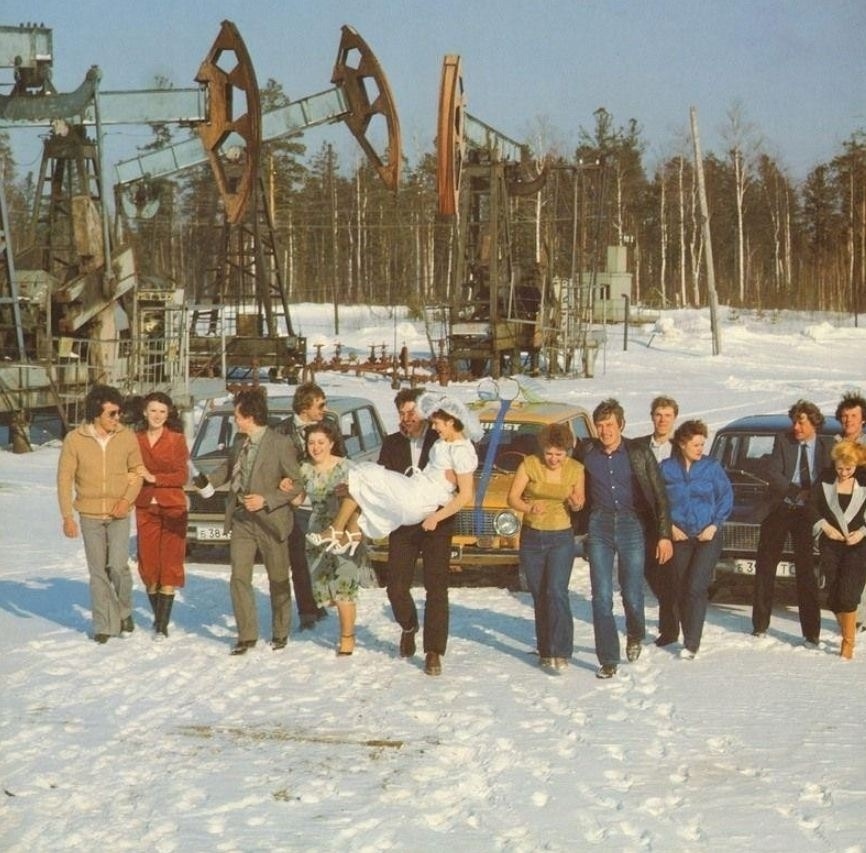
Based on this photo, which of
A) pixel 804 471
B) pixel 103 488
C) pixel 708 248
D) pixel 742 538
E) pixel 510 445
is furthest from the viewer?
pixel 708 248

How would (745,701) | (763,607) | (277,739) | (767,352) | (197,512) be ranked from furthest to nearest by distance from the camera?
(767,352) → (197,512) → (763,607) → (745,701) → (277,739)

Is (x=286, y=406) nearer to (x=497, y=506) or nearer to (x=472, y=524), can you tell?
(x=472, y=524)

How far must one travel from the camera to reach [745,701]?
8086mm

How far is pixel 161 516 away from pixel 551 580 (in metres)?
2.87

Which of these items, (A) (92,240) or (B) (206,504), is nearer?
(B) (206,504)

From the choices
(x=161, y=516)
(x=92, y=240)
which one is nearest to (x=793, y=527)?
(x=161, y=516)

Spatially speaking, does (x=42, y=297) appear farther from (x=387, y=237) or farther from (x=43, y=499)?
(x=387, y=237)

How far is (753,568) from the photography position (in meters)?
10.9

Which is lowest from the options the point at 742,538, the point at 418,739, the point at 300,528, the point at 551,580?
the point at 418,739

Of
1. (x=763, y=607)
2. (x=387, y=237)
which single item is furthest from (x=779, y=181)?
(x=763, y=607)

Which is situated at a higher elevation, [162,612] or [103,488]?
[103,488]

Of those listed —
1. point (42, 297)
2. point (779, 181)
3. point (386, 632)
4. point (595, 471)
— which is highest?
point (779, 181)

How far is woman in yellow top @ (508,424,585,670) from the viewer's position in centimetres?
870

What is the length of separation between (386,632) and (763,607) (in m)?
2.70
